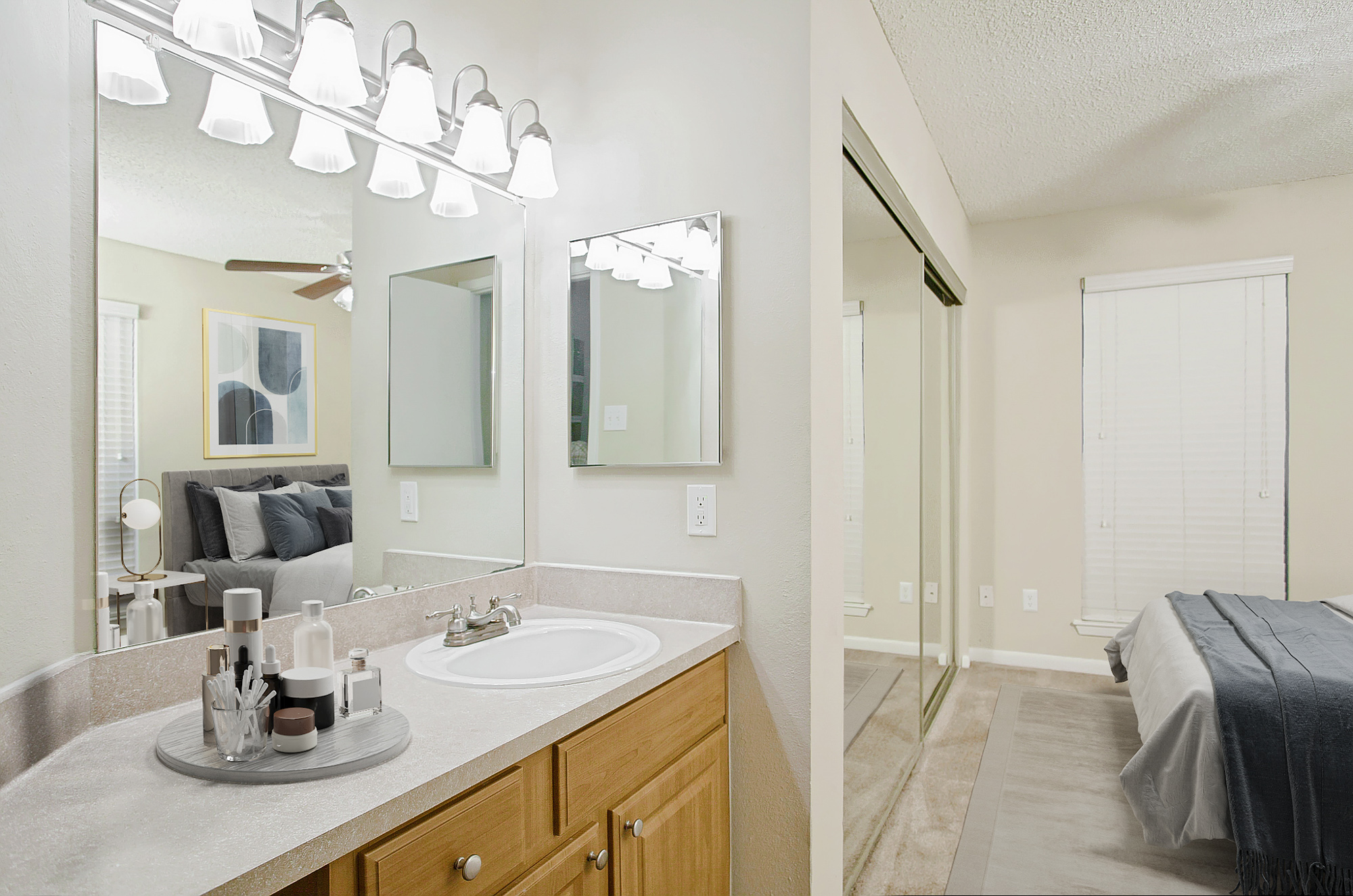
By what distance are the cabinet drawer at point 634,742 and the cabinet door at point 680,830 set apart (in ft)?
0.10

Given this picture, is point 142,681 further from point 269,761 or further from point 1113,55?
point 1113,55

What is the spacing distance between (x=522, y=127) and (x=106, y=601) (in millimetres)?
1377

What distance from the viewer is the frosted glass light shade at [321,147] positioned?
4.21 ft

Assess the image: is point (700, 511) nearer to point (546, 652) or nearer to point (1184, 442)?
point (546, 652)

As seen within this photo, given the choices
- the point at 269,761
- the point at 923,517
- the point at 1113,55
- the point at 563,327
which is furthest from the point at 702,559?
the point at 1113,55

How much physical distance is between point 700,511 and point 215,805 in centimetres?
104

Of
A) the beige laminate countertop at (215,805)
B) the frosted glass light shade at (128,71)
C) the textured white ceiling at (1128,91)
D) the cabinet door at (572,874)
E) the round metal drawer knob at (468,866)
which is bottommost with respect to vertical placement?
the cabinet door at (572,874)

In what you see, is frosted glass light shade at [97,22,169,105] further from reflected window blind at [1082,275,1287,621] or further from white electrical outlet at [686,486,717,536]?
reflected window blind at [1082,275,1287,621]

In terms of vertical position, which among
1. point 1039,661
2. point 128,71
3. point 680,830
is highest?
point 128,71

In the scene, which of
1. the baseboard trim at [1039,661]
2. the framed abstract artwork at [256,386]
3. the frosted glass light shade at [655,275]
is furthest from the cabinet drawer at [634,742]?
the baseboard trim at [1039,661]

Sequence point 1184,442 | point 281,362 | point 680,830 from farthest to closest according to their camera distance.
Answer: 1. point 1184,442
2. point 680,830
3. point 281,362

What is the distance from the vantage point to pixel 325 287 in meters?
1.32

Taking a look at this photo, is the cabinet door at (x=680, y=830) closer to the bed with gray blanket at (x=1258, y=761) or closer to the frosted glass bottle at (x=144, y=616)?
the frosted glass bottle at (x=144, y=616)

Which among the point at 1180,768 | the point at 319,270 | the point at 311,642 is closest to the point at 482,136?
the point at 319,270
